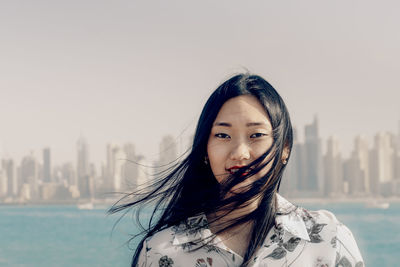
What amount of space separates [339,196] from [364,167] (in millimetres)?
3906

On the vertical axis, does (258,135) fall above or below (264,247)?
above

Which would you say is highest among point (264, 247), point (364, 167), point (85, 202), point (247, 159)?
point (247, 159)

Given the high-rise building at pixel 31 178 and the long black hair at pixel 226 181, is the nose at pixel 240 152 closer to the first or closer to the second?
the long black hair at pixel 226 181

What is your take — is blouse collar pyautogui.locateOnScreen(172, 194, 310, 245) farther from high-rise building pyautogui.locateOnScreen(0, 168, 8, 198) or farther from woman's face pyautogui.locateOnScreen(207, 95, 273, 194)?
high-rise building pyautogui.locateOnScreen(0, 168, 8, 198)

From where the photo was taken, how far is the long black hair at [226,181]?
1436 mm

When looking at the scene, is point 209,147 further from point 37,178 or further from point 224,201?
point 37,178

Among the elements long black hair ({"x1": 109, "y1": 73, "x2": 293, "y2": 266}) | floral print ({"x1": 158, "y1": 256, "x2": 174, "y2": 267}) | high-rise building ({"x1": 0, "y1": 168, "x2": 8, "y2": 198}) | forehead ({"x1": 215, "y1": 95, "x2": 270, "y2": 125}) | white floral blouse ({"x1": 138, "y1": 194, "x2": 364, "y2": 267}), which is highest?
forehead ({"x1": 215, "y1": 95, "x2": 270, "y2": 125})

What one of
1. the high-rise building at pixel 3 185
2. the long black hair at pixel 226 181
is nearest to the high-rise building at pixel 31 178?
the high-rise building at pixel 3 185

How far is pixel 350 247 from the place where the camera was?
4.66 feet

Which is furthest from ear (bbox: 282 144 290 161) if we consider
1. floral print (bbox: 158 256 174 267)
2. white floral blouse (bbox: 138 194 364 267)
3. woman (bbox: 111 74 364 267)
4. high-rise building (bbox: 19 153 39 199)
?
high-rise building (bbox: 19 153 39 199)

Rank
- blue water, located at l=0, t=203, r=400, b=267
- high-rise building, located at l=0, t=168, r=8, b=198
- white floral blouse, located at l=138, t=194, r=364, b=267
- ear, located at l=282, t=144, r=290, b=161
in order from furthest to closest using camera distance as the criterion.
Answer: high-rise building, located at l=0, t=168, r=8, b=198
blue water, located at l=0, t=203, r=400, b=267
ear, located at l=282, t=144, r=290, b=161
white floral blouse, located at l=138, t=194, r=364, b=267

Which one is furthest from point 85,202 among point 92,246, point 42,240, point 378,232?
point 378,232

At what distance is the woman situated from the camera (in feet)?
4.63

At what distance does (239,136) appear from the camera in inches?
56.3
